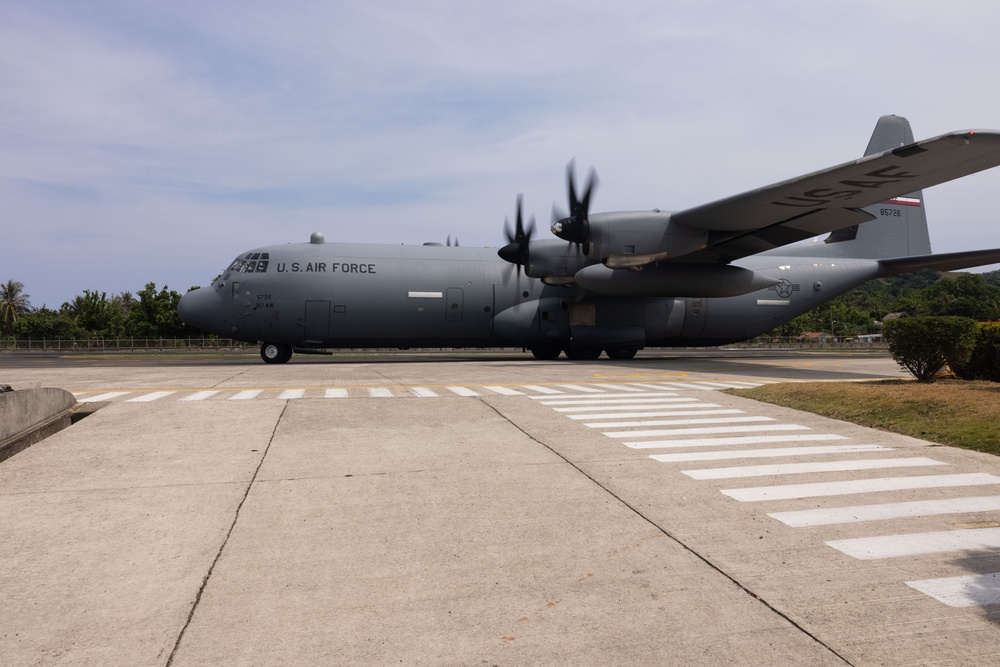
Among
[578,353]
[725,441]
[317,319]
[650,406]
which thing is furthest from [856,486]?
[578,353]

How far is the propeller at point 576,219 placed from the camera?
2123cm

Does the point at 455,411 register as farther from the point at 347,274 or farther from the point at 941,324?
the point at 347,274

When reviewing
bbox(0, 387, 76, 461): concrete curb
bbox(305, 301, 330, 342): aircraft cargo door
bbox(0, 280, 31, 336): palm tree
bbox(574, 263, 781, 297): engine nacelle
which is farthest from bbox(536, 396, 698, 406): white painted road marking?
bbox(0, 280, 31, 336): palm tree

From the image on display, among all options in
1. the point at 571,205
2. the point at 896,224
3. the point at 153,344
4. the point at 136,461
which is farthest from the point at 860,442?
the point at 153,344

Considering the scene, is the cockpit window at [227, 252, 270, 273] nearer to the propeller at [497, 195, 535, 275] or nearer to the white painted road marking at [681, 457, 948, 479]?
the propeller at [497, 195, 535, 275]

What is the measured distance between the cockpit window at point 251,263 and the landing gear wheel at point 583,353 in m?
12.2

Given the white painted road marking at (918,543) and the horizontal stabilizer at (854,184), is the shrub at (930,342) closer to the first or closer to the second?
the horizontal stabilizer at (854,184)

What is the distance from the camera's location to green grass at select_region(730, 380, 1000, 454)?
7988 millimetres

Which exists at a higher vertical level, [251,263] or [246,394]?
[251,263]

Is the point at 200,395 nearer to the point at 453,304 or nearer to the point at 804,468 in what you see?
the point at 804,468

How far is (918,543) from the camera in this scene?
4.61 metres

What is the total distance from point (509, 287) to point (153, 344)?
4160 cm

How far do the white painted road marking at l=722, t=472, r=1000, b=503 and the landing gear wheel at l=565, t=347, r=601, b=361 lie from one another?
19.7 m

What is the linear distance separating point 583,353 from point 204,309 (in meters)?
15.4
